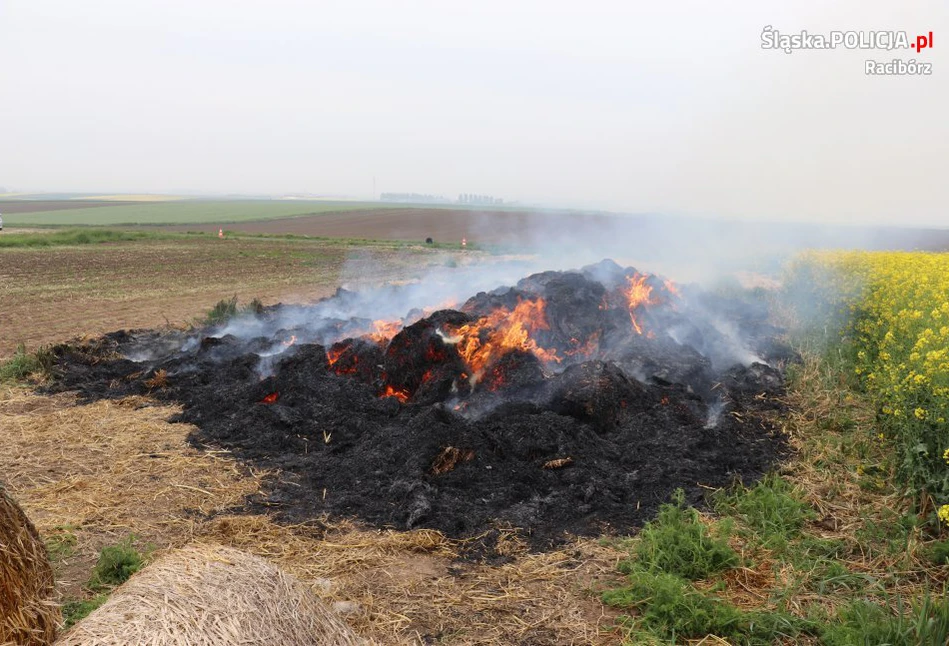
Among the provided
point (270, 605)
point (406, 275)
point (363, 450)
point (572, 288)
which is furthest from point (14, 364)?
point (406, 275)

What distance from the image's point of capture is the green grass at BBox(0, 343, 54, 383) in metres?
10.6

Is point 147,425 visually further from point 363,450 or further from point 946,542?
point 946,542

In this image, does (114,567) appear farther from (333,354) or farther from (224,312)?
(224,312)

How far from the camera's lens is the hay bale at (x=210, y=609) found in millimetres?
2777

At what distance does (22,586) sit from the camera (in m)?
3.59

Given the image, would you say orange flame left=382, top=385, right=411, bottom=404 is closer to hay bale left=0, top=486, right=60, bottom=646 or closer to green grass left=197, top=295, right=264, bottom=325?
hay bale left=0, top=486, right=60, bottom=646

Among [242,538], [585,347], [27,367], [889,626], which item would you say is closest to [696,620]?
[889,626]

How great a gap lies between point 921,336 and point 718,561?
10.3ft

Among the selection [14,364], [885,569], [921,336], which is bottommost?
[885,569]

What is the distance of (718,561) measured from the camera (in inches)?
201

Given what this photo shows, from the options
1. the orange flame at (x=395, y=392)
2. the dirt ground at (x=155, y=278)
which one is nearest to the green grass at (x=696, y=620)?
the orange flame at (x=395, y=392)

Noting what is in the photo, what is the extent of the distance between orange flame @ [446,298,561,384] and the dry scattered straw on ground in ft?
11.8

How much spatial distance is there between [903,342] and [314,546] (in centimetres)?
724

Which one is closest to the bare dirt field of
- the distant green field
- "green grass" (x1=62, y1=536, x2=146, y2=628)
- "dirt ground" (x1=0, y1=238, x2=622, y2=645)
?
the distant green field
